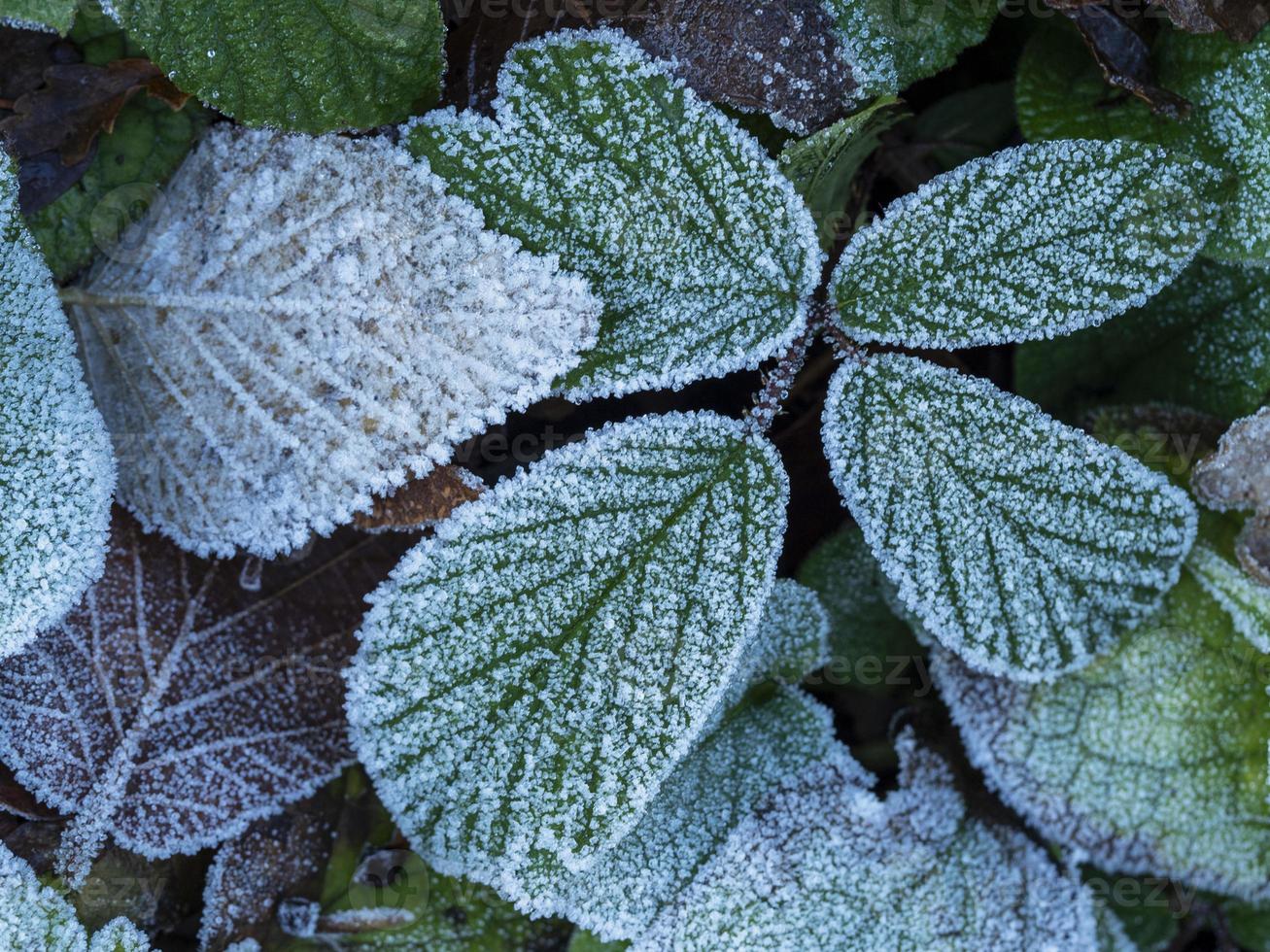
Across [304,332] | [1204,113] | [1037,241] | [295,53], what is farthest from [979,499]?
[295,53]

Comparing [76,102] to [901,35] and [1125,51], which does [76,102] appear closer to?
[901,35]

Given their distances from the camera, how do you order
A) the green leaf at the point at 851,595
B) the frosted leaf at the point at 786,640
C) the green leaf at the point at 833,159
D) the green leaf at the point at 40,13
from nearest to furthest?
the green leaf at the point at 40,13
the green leaf at the point at 833,159
the frosted leaf at the point at 786,640
the green leaf at the point at 851,595

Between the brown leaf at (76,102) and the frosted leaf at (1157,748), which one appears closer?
the brown leaf at (76,102)

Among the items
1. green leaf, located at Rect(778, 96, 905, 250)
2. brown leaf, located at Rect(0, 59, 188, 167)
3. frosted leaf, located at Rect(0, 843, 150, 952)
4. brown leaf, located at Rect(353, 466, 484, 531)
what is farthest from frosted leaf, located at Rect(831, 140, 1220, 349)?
frosted leaf, located at Rect(0, 843, 150, 952)

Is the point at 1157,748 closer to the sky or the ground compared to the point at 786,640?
closer to the ground

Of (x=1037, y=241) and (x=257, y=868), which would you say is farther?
(x=257, y=868)

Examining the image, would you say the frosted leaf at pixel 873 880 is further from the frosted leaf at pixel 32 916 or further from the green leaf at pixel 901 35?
the green leaf at pixel 901 35

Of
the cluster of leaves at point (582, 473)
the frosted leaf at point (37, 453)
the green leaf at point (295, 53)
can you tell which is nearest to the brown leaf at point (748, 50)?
the cluster of leaves at point (582, 473)
